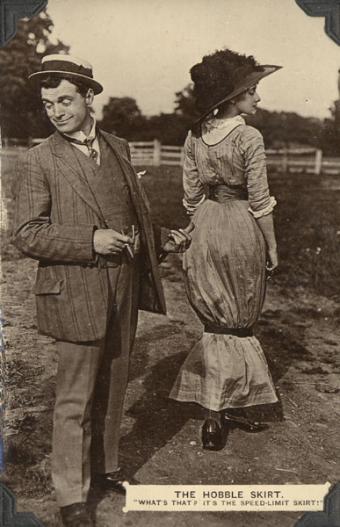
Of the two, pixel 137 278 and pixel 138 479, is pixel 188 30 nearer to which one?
pixel 137 278

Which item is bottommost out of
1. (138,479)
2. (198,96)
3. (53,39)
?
(138,479)

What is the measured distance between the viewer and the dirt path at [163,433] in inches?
137

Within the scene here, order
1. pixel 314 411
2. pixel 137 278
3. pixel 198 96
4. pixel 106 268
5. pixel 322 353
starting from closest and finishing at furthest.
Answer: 1. pixel 106 268
2. pixel 137 278
3. pixel 198 96
4. pixel 314 411
5. pixel 322 353

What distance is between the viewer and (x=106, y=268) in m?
3.14

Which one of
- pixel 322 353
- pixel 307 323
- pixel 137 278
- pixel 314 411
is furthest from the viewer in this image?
pixel 307 323

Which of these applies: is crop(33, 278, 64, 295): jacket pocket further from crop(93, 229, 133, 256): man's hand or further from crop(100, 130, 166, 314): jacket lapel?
crop(100, 130, 166, 314): jacket lapel

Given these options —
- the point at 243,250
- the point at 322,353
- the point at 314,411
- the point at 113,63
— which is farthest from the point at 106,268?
the point at 322,353

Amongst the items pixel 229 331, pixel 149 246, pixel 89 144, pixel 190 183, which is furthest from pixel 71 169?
pixel 229 331

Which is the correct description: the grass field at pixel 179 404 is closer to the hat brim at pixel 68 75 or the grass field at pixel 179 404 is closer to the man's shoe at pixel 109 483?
the man's shoe at pixel 109 483

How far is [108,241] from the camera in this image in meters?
3.04

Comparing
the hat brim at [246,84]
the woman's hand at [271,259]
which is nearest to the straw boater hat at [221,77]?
the hat brim at [246,84]

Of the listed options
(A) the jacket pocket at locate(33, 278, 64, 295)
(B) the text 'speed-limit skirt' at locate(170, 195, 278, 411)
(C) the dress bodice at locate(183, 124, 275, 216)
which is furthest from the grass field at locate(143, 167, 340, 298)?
(A) the jacket pocket at locate(33, 278, 64, 295)

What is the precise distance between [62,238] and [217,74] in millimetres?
1214

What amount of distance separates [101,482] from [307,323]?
2.22 metres
